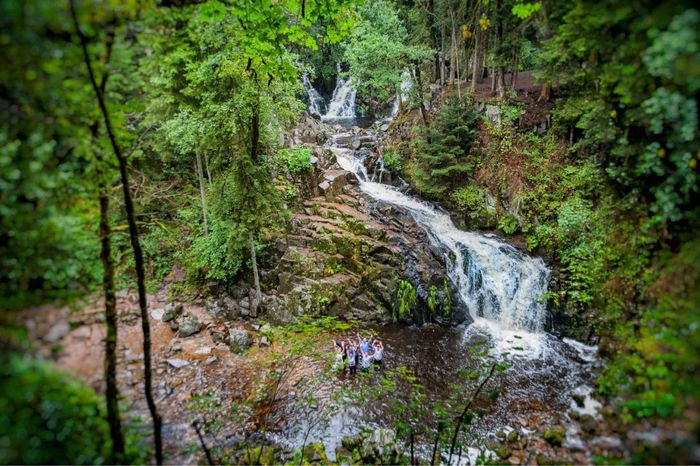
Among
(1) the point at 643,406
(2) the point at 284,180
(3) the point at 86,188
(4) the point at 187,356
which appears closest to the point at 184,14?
(3) the point at 86,188

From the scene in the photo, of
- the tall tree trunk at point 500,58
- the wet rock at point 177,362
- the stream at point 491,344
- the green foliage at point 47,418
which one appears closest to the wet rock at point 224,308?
the wet rock at point 177,362

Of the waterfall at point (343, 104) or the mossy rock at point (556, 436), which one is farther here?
the waterfall at point (343, 104)

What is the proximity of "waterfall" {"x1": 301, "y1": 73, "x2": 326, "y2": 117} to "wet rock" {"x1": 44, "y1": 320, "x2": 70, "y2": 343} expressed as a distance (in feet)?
95.9

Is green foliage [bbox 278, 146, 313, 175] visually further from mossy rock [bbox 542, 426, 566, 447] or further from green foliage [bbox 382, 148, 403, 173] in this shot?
mossy rock [bbox 542, 426, 566, 447]

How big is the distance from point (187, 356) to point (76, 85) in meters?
8.97

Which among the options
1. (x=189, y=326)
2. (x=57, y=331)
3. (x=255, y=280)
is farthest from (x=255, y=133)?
(x=57, y=331)

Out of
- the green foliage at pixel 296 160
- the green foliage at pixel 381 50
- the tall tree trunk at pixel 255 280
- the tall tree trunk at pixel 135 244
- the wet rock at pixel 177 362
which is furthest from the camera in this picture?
the green foliage at pixel 381 50

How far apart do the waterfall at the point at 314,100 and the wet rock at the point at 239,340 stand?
23.8 metres

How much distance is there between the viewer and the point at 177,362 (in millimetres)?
9680

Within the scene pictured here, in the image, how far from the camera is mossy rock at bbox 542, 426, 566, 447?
5987 millimetres

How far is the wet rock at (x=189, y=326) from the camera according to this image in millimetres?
11273

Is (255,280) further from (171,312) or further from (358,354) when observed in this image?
(358,354)

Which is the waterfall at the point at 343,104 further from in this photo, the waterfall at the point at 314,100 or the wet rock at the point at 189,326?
the wet rock at the point at 189,326

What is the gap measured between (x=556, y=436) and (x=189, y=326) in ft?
36.1
